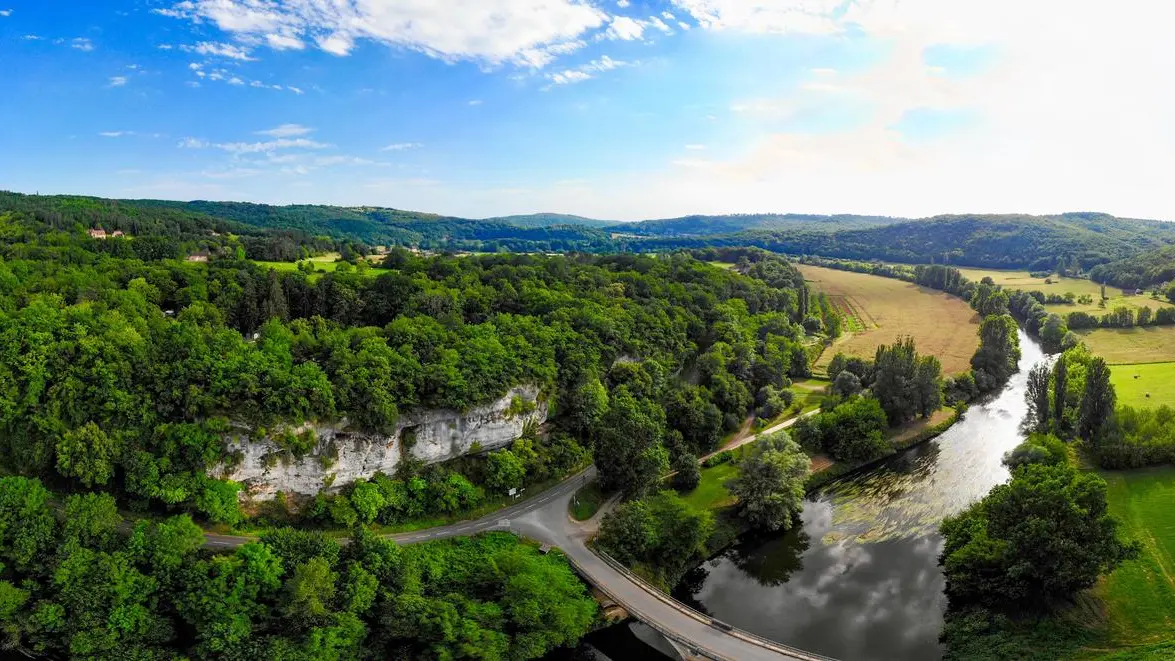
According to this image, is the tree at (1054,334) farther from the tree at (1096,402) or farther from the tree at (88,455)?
the tree at (88,455)

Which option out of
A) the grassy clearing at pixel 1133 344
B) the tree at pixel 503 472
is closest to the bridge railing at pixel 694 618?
→ the tree at pixel 503 472

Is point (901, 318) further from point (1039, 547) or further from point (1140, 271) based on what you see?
point (1039, 547)

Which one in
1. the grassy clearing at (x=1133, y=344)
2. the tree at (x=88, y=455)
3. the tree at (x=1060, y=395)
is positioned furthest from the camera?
the grassy clearing at (x=1133, y=344)

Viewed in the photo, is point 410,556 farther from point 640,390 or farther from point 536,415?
point 640,390

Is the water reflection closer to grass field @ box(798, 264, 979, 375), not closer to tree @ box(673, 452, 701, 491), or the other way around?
tree @ box(673, 452, 701, 491)

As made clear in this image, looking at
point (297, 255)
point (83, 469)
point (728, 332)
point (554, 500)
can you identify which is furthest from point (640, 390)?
point (297, 255)
